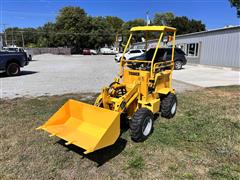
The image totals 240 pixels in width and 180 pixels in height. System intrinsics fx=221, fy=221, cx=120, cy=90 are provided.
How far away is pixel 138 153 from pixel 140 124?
0.51m

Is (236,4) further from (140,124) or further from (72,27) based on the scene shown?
(72,27)

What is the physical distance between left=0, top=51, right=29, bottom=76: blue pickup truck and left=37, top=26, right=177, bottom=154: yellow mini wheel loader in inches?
381

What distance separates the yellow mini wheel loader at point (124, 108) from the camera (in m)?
3.61

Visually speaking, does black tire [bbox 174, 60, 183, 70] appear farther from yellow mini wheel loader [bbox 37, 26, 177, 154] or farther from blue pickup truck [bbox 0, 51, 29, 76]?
yellow mini wheel loader [bbox 37, 26, 177, 154]

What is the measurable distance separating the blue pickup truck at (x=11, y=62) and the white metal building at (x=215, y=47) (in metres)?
7.85

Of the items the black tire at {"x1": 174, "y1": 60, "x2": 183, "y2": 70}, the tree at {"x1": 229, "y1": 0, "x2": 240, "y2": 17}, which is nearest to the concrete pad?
the black tire at {"x1": 174, "y1": 60, "x2": 183, "y2": 70}

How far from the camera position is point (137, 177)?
10.3ft

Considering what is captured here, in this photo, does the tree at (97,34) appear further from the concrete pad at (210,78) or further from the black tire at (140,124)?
the black tire at (140,124)

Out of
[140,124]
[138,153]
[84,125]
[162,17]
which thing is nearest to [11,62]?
[84,125]

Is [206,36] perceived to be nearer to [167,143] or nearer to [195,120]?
[195,120]

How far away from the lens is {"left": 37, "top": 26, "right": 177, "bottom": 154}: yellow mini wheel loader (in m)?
3.61

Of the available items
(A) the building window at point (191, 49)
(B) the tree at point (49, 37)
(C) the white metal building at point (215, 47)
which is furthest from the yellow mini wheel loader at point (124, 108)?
(B) the tree at point (49, 37)

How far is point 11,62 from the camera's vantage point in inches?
510

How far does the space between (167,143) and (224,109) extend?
10.2 ft
